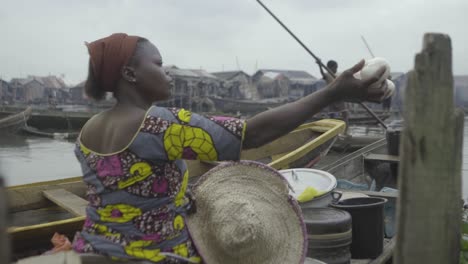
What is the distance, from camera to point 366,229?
150 inches

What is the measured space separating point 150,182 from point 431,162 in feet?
3.49

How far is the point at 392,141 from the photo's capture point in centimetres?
655

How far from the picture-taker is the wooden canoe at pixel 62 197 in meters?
3.18

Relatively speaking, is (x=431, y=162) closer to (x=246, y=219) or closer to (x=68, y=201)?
(x=246, y=219)

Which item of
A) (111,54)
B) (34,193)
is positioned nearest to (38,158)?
(34,193)

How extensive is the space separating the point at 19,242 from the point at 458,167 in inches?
111

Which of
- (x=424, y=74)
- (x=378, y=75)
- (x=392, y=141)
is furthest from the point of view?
(x=392, y=141)

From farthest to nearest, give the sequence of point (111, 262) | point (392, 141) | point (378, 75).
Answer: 1. point (392, 141)
2. point (111, 262)
3. point (378, 75)

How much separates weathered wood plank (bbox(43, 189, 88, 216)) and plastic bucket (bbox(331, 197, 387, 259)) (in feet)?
7.26

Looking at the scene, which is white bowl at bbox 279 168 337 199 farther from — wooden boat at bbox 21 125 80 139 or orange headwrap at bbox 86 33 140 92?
wooden boat at bbox 21 125 80 139

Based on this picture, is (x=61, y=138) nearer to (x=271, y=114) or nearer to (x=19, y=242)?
(x=19, y=242)

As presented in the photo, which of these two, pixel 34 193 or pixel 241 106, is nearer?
pixel 34 193

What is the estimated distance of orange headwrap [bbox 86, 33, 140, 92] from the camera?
71.3 inches

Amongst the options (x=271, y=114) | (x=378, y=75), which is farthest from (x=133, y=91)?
(x=378, y=75)
